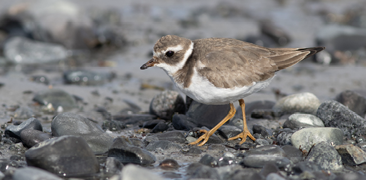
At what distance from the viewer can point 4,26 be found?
49.1 feet

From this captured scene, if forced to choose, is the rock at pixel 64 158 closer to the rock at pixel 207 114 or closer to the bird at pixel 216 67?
the bird at pixel 216 67

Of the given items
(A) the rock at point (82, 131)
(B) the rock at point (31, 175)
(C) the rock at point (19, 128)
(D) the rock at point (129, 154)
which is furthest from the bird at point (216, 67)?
(B) the rock at point (31, 175)

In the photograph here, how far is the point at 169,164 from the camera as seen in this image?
5465mm

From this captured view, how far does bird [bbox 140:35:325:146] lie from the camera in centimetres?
597

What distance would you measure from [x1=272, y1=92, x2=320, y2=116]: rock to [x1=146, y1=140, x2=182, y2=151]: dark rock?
115 inches

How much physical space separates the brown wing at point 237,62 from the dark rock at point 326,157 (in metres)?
1.46

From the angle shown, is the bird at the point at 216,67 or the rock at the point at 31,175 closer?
the rock at the point at 31,175

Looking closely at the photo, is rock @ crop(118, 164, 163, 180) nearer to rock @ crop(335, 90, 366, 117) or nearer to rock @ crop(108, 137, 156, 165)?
rock @ crop(108, 137, 156, 165)

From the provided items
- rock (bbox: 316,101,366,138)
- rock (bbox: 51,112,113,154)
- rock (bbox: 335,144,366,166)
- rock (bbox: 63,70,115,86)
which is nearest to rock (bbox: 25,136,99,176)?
rock (bbox: 51,112,113,154)

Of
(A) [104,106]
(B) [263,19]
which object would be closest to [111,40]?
(A) [104,106]

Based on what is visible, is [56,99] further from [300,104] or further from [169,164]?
[300,104]

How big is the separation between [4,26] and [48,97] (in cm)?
809

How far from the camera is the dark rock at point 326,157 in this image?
17.8 ft

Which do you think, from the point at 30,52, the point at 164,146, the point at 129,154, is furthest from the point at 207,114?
the point at 30,52
